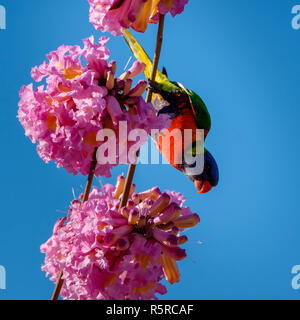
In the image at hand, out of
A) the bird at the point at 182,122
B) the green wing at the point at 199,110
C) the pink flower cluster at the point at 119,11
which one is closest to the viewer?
the pink flower cluster at the point at 119,11

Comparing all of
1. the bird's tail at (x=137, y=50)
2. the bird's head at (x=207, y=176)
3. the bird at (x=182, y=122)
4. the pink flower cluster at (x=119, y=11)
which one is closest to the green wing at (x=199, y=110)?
the bird at (x=182, y=122)

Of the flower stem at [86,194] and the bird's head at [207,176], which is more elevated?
the bird's head at [207,176]

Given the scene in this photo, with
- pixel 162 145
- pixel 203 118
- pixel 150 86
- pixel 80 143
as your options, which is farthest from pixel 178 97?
pixel 80 143

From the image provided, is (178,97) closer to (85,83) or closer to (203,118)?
(203,118)

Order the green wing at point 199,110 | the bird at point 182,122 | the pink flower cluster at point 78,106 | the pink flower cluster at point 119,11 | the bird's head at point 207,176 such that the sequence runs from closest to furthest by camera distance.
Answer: the pink flower cluster at point 78,106 → the pink flower cluster at point 119,11 → the bird at point 182,122 → the green wing at point 199,110 → the bird's head at point 207,176

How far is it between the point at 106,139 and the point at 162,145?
301 cm

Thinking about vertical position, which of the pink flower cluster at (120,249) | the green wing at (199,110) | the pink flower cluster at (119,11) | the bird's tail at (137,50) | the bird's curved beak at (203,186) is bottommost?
the pink flower cluster at (120,249)

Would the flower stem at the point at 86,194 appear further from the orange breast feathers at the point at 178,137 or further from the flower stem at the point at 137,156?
the orange breast feathers at the point at 178,137

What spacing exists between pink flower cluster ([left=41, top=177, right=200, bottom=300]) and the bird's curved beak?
3243 mm

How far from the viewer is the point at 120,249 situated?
1.48 m

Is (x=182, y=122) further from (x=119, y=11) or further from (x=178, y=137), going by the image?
(x=119, y=11)

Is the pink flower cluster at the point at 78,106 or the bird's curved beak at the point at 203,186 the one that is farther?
the bird's curved beak at the point at 203,186

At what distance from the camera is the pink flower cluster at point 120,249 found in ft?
4.85

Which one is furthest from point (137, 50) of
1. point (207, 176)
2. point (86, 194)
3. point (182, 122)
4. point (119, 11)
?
point (86, 194)
